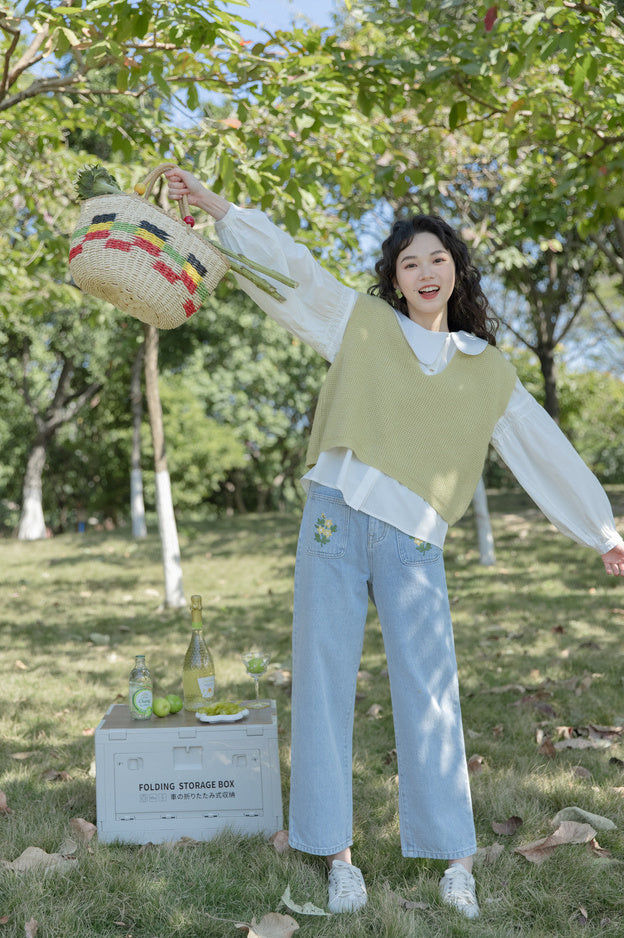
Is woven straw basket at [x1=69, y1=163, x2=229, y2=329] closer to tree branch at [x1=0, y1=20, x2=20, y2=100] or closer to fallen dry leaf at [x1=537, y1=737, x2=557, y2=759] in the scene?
tree branch at [x1=0, y1=20, x2=20, y2=100]

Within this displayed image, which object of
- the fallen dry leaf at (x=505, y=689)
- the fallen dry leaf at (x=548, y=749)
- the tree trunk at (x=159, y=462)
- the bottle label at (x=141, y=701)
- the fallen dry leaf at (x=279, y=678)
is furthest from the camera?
the tree trunk at (x=159, y=462)

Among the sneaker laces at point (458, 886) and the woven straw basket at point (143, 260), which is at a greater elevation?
the woven straw basket at point (143, 260)

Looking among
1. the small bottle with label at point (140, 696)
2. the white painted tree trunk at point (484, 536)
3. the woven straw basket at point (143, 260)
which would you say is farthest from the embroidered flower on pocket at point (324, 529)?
the white painted tree trunk at point (484, 536)

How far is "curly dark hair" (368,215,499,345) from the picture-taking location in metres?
2.55

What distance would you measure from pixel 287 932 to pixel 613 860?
3.49ft

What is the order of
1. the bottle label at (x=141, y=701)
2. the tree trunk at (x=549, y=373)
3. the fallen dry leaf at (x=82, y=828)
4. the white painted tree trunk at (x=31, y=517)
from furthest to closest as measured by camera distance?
the white painted tree trunk at (x=31, y=517)
the tree trunk at (x=549, y=373)
the bottle label at (x=141, y=701)
the fallen dry leaf at (x=82, y=828)

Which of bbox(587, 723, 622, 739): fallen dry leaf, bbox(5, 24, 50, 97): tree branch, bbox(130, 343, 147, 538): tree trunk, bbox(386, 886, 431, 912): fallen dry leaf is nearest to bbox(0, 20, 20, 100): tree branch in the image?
bbox(5, 24, 50, 97): tree branch

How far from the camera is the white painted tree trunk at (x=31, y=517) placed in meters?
16.3

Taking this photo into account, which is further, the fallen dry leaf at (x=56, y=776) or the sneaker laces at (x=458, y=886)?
the fallen dry leaf at (x=56, y=776)

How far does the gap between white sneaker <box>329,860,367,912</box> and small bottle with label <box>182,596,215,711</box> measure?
85 cm

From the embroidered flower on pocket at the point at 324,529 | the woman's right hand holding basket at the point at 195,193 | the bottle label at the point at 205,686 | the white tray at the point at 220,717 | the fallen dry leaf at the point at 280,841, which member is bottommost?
the fallen dry leaf at the point at 280,841

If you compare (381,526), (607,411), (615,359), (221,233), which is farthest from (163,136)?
(607,411)

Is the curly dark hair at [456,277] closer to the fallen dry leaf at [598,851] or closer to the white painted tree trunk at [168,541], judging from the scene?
the fallen dry leaf at [598,851]

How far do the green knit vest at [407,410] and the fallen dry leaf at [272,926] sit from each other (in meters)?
1.19
